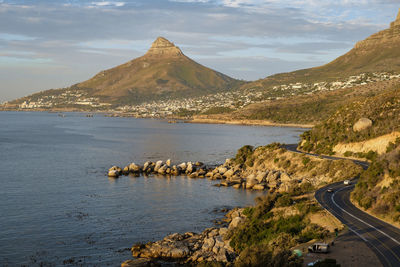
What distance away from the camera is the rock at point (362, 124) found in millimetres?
65562

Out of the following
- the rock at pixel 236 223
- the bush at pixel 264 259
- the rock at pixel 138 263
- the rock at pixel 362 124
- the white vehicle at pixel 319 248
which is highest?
the rock at pixel 362 124

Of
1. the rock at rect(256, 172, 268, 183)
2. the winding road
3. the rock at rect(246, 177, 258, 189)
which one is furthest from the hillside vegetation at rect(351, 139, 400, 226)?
the rock at rect(256, 172, 268, 183)

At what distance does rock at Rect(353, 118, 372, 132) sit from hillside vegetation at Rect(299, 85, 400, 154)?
44cm

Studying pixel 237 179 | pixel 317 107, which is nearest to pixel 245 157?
pixel 237 179

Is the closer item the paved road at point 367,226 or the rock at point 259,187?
the paved road at point 367,226

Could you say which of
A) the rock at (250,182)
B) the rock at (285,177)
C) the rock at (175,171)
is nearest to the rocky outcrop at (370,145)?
the rock at (285,177)

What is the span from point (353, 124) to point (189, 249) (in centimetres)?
4768

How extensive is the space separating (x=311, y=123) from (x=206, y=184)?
122 m

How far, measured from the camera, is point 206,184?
5853 cm

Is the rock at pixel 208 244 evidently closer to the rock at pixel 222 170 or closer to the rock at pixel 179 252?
the rock at pixel 179 252

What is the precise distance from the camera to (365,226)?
3106 cm

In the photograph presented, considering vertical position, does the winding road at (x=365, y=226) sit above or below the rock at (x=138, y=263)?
above

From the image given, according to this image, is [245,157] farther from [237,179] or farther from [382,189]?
[382,189]

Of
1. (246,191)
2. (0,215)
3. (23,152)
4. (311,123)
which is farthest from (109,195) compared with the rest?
(311,123)
